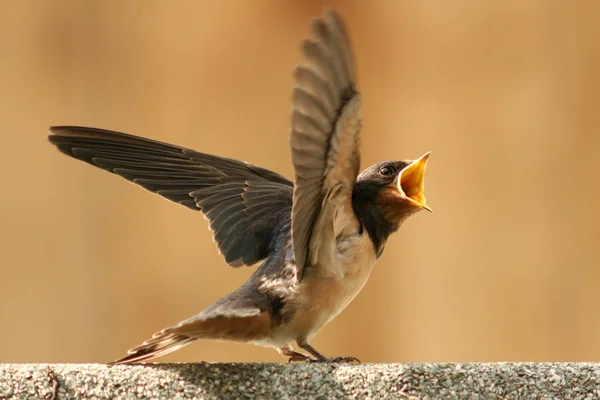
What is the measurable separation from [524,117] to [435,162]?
0.31 meters

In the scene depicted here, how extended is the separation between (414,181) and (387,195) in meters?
0.07

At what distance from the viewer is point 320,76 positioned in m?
1.39

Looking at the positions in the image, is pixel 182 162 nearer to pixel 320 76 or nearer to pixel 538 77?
pixel 320 76

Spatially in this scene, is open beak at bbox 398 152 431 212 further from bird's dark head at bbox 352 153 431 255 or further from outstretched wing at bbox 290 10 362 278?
outstretched wing at bbox 290 10 362 278

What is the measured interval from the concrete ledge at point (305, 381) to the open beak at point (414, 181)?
498 mm

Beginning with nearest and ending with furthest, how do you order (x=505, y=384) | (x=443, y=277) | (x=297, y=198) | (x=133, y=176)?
1. (x=505, y=384)
2. (x=297, y=198)
3. (x=133, y=176)
4. (x=443, y=277)

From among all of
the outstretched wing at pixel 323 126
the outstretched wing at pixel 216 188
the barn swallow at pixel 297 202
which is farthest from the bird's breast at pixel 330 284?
the outstretched wing at pixel 216 188

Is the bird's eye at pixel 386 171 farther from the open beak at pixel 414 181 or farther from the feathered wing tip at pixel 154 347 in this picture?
the feathered wing tip at pixel 154 347

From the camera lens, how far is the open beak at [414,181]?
182 centimetres

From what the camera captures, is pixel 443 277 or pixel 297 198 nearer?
pixel 297 198

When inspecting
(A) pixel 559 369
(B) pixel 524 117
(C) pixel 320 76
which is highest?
(B) pixel 524 117

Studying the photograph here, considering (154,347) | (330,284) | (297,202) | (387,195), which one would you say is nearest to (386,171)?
(387,195)

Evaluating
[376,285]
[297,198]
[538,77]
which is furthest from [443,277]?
[297,198]

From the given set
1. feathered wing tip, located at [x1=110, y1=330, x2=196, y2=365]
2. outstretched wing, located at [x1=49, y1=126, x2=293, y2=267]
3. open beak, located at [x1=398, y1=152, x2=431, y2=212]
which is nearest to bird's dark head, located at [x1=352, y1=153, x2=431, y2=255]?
open beak, located at [x1=398, y1=152, x2=431, y2=212]
